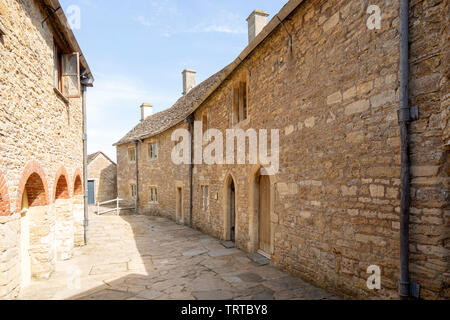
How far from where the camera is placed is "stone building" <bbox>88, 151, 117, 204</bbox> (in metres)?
22.0

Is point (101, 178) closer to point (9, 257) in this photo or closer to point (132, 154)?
point (132, 154)

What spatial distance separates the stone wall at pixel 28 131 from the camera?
161 inches

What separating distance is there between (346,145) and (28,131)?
5.57 metres

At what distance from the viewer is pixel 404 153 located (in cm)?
332

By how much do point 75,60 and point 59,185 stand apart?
3498 millimetres

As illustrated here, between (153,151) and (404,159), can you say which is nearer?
(404,159)

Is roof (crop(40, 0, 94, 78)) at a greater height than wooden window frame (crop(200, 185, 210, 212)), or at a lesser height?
greater

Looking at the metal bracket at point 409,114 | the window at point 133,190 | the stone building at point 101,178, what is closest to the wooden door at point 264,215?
the metal bracket at point 409,114

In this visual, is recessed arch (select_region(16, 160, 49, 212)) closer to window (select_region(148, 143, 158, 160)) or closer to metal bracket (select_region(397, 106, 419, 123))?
metal bracket (select_region(397, 106, 419, 123))

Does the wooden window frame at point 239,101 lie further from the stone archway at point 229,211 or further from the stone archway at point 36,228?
the stone archway at point 36,228

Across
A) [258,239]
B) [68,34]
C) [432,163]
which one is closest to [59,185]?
[68,34]

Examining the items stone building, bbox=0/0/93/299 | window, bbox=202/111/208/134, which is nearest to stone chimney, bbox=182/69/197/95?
window, bbox=202/111/208/134

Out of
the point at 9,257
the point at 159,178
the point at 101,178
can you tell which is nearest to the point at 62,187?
the point at 9,257
